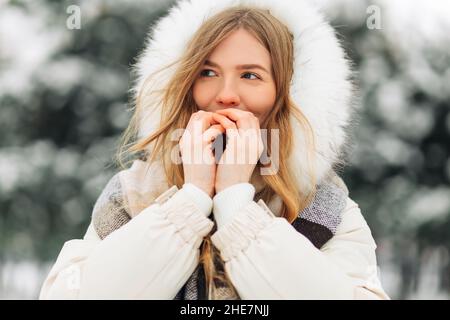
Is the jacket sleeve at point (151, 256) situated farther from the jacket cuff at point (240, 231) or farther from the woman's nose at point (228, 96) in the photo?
the woman's nose at point (228, 96)

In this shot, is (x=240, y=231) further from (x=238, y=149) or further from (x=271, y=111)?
(x=271, y=111)

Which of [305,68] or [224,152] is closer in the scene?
[224,152]

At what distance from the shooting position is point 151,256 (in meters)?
1.18

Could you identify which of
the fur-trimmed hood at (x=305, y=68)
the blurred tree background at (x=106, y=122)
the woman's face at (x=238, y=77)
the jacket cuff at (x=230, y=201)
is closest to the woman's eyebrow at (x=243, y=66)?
the woman's face at (x=238, y=77)

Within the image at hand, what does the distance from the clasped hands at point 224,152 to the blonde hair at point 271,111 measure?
10 centimetres

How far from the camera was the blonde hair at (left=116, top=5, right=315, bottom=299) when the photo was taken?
55.4 inches

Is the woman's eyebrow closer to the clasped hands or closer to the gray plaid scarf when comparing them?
the clasped hands

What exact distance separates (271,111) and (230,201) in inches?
11.8

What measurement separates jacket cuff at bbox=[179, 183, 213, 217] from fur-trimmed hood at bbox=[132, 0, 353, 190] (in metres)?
0.28

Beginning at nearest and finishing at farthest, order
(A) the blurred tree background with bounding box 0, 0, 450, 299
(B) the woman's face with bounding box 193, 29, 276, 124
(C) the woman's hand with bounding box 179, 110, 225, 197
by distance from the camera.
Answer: (C) the woman's hand with bounding box 179, 110, 225, 197 < (B) the woman's face with bounding box 193, 29, 276, 124 < (A) the blurred tree background with bounding box 0, 0, 450, 299

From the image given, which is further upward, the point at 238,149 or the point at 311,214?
the point at 238,149

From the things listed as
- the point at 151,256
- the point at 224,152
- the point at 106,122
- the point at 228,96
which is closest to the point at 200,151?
the point at 224,152

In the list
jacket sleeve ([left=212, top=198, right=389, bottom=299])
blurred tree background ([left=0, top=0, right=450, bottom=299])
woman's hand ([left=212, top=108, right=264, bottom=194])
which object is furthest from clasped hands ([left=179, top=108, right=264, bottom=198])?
blurred tree background ([left=0, top=0, right=450, bottom=299])

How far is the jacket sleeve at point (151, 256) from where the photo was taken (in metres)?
1.18
